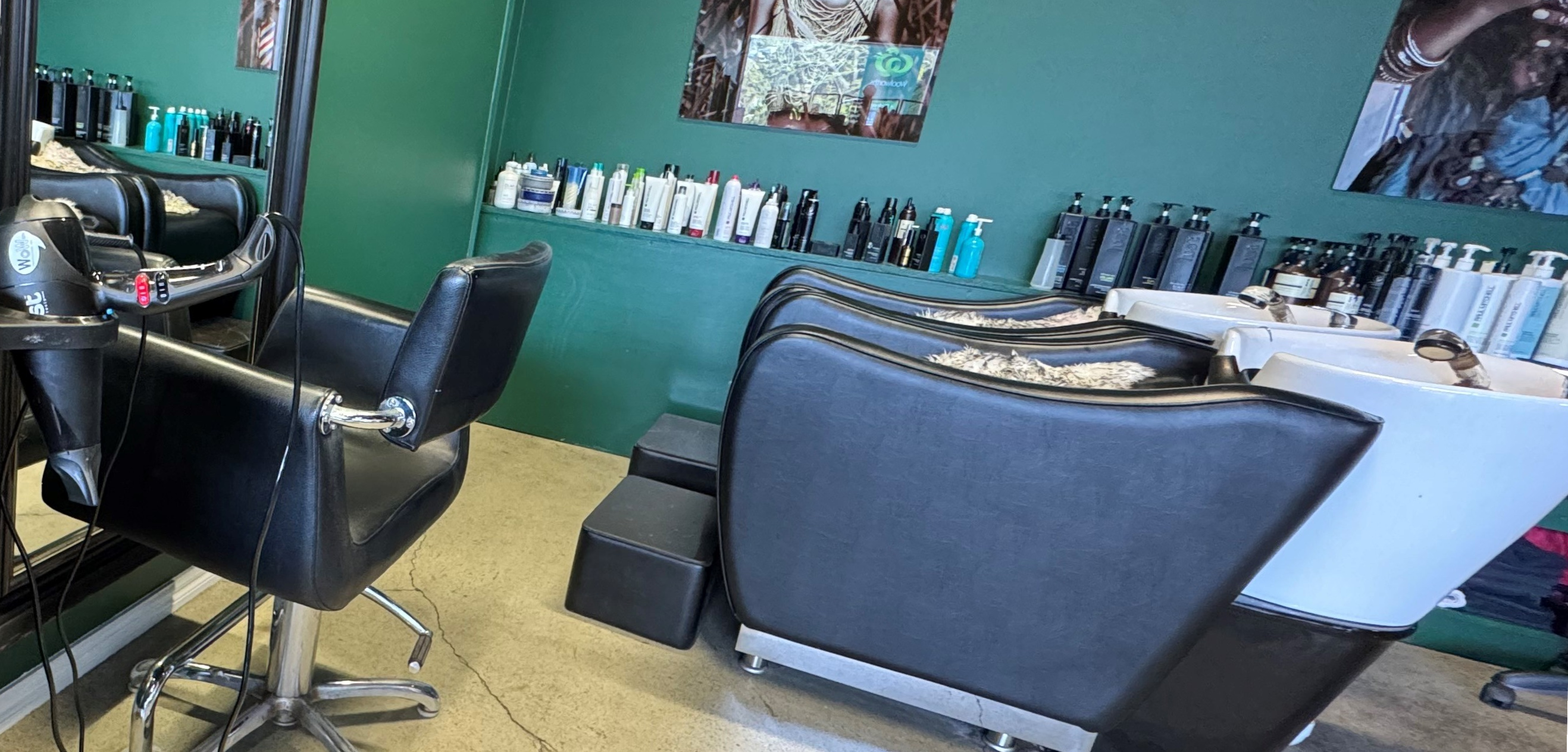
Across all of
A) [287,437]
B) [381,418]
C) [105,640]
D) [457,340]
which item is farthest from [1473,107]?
[105,640]

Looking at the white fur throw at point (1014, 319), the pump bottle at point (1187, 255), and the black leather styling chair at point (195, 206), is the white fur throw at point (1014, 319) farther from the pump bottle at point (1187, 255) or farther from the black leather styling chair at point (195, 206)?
the black leather styling chair at point (195, 206)

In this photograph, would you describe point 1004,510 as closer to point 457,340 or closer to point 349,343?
point 457,340

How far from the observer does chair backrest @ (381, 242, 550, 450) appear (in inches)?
35.7

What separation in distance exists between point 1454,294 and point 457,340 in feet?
8.53

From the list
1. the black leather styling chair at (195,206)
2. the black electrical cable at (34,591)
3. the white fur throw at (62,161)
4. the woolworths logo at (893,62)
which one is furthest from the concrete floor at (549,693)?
the woolworths logo at (893,62)

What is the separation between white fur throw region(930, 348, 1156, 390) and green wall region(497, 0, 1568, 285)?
1.30 m

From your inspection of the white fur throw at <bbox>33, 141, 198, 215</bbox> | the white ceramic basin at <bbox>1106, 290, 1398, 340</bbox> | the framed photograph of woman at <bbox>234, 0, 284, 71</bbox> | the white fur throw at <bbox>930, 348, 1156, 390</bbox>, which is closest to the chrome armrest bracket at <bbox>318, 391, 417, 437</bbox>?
the white fur throw at <bbox>33, 141, 198, 215</bbox>

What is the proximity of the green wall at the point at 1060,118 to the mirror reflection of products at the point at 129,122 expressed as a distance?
1.40m

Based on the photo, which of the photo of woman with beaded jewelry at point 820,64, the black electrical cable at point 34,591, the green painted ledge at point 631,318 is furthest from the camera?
the green painted ledge at point 631,318

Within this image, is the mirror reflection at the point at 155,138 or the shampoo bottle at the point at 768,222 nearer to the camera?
the mirror reflection at the point at 155,138

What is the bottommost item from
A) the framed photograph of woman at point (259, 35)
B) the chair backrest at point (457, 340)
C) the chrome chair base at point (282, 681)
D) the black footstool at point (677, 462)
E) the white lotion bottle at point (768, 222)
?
the chrome chair base at point (282, 681)

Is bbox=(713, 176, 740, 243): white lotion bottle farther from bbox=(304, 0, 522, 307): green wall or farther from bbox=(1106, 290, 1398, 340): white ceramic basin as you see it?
bbox=(1106, 290, 1398, 340): white ceramic basin

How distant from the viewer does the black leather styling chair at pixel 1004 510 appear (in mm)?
1148

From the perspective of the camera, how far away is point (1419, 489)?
1255 millimetres
